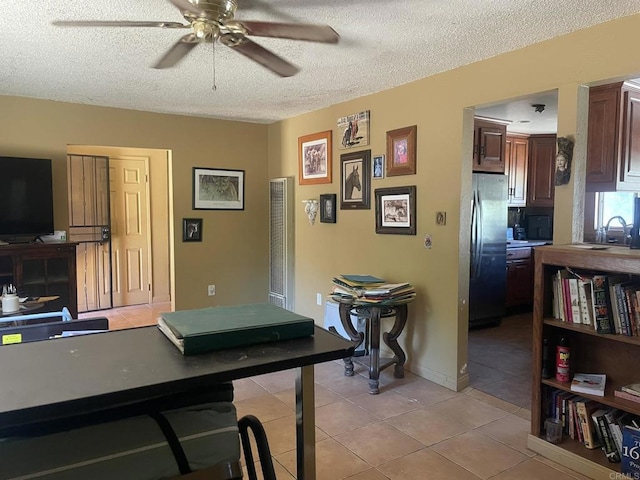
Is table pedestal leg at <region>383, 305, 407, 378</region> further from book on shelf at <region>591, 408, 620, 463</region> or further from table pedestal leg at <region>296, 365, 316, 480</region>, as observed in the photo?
table pedestal leg at <region>296, 365, 316, 480</region>

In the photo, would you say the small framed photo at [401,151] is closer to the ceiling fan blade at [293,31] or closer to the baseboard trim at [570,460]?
the ceiling fan blade at [293,31]

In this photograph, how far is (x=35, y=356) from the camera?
91 centimetres

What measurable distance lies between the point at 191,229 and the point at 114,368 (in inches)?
166

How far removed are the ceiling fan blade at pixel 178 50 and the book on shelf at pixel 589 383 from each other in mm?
2525

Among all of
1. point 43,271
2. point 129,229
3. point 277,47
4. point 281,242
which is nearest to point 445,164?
point 277,47

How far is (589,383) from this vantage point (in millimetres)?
A: 2295

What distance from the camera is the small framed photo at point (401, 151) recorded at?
11.5ft

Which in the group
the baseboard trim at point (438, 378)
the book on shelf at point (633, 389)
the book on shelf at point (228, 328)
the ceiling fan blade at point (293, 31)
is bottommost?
Answer: the baseboard trim at point (438, 378)

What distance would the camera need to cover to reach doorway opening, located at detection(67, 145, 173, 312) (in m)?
5.39

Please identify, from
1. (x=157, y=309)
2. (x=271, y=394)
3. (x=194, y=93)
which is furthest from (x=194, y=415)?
(x=157, y=309)

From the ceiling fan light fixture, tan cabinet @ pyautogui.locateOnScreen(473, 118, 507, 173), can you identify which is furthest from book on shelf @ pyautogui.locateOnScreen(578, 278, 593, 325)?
tan cabinet @ pyautogui.locateOnScreen(473, 118, 507, 173)

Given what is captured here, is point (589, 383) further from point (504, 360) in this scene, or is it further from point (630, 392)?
point (504, 360)

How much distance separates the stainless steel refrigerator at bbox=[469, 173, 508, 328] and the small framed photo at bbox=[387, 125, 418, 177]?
1268mm

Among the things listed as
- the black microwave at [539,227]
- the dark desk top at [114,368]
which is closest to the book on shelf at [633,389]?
the dark desk top at [114,368]
